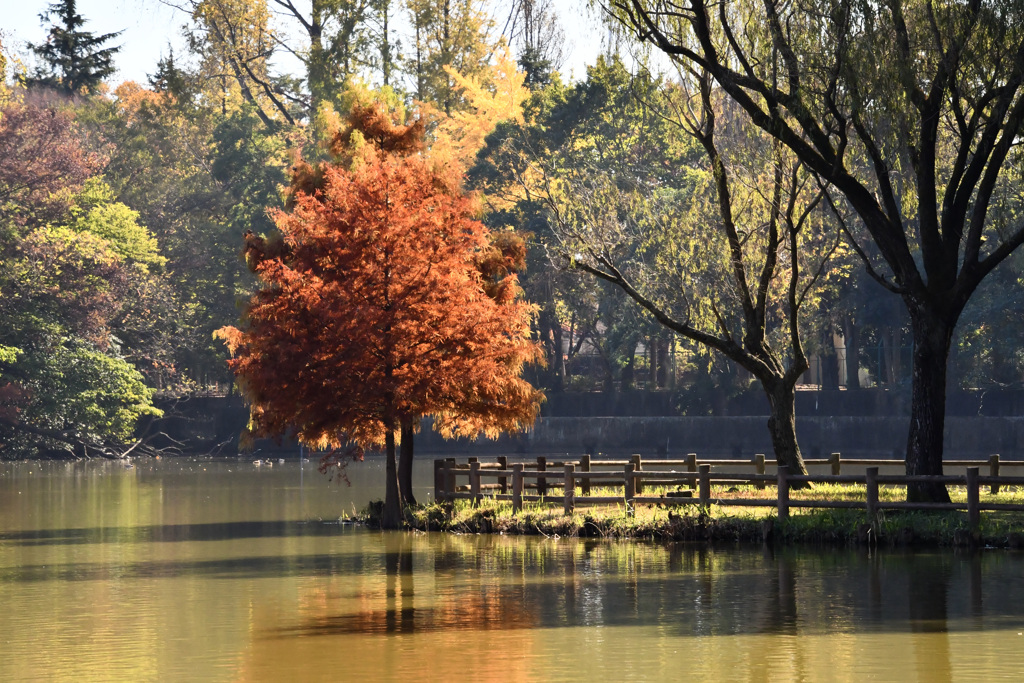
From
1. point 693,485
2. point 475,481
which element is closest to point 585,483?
point 693,485

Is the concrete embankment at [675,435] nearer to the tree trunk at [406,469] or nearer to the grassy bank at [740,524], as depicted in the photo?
the grassy bank at [740,524]

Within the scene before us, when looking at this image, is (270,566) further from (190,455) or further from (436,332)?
(190,455)

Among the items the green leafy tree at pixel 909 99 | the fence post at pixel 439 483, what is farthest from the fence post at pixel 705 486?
the fence post at pixel 439 483

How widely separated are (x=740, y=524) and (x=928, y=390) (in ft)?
15.6

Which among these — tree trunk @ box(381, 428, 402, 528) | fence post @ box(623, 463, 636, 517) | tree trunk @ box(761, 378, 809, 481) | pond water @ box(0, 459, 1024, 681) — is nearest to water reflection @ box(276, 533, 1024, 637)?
pond water @ box(0, 459, 1024, 681)

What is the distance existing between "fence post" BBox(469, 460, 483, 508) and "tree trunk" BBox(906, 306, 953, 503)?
27.8 ft

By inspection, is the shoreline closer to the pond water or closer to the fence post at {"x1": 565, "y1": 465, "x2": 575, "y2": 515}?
the fence post at {"x1": 565, "y1": 465, "x2": 575, "y2": 515}

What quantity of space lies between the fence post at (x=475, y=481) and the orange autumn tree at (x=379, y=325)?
1363mm

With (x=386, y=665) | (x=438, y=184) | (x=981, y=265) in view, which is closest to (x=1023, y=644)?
(x=386, y=665)

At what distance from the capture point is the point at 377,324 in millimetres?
31422

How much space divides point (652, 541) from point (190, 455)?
167 ft

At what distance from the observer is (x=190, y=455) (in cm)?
7538

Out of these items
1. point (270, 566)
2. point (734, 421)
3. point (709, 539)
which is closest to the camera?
point (270, 566)

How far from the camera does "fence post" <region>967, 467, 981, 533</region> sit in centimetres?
2527
